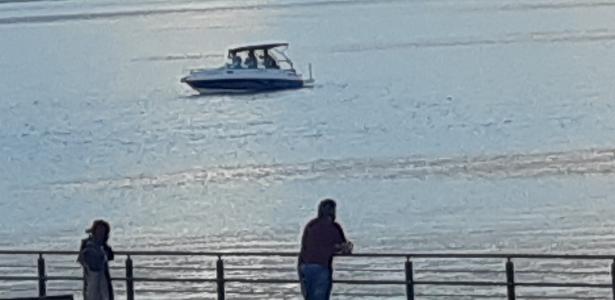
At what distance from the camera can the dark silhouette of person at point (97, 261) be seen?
17875 mm

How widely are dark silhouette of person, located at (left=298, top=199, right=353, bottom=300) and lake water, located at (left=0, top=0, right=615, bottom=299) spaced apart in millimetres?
11627

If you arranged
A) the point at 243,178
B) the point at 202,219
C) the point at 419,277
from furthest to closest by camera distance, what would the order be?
the point at 243,178 → the point at 202,219 → the point at 419,277

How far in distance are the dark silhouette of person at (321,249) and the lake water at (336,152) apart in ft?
38.1

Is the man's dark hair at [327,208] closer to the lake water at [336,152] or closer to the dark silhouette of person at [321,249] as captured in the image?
the dark silhouette of person at [321,249]

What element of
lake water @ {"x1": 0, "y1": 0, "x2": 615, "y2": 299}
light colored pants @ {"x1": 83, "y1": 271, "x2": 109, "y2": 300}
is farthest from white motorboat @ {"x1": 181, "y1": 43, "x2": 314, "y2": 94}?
light colored pants @ {"x1": 83, "y1": 271, "x2": 109, "y2": 300}

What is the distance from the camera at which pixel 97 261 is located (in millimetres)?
17938

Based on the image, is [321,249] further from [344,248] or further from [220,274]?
[220,274]

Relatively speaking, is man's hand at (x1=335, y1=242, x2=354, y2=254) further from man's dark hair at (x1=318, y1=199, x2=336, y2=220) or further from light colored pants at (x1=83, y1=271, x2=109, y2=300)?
light colored pants at (x1=83, y1=271, x2=109, y2=300)

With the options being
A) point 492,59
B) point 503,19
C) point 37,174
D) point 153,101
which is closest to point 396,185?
point 37,174

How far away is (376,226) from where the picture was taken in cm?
4081

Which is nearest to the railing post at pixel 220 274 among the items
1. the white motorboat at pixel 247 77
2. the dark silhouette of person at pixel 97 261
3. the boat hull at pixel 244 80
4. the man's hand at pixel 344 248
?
the dark silhouette of person at pixel 97 261

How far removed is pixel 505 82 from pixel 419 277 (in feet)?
→ 219

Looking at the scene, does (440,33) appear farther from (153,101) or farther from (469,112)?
(469,112)

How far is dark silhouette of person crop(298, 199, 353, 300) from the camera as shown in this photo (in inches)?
707
